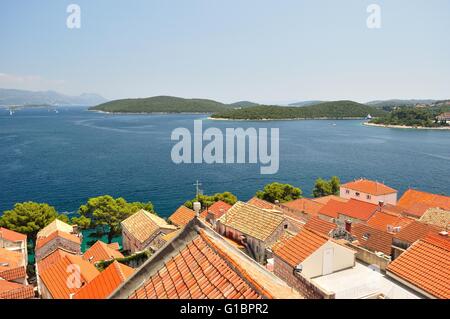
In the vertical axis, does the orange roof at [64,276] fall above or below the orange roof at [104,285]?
below

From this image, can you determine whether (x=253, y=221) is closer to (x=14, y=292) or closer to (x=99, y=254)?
(x=14, y=292)

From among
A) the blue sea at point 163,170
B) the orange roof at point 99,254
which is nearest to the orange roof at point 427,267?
the orange roof at point 99,254

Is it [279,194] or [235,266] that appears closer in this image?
[235,266]

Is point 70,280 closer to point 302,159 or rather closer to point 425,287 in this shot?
point 425,287

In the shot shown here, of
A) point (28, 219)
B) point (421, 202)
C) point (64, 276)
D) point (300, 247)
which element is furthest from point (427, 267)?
point (28, 219)

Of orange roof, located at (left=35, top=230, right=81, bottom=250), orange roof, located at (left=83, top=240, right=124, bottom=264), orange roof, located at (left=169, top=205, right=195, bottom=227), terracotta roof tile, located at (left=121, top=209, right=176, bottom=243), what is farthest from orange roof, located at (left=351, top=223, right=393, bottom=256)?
orange roof, located at (left=35, top=230, right=81, bottom=250)

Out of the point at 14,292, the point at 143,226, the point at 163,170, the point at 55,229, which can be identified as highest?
the point at 14,292

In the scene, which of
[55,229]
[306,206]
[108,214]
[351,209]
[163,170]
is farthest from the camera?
[163,170]

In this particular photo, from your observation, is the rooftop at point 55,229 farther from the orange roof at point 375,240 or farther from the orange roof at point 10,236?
the orange roof at point 375,240
